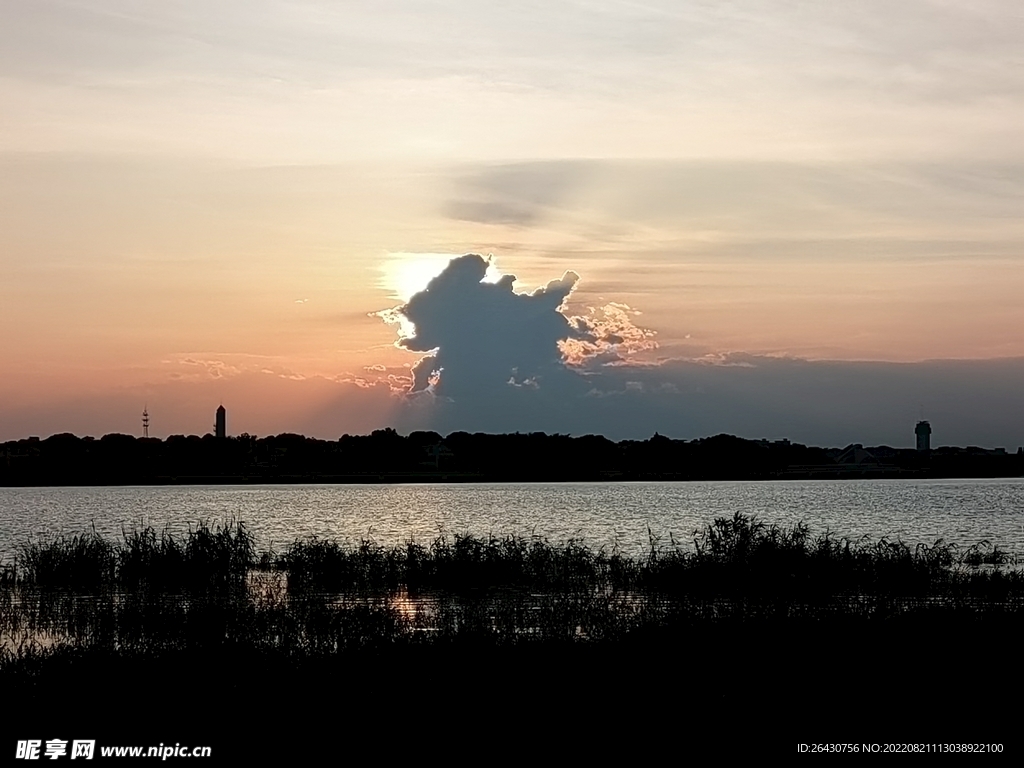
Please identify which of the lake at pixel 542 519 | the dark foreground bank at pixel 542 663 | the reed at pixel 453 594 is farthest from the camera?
the lake at pixel 542 519

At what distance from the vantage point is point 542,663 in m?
20.1

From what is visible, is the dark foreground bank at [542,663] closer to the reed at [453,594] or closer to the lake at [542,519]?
the reed at [453,594]

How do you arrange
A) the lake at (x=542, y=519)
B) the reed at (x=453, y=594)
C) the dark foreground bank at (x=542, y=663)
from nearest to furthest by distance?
the dark foreground bank at (x=542, y=663)
the reed at (x=453, y=594)
the lake at (x=542, y=519)

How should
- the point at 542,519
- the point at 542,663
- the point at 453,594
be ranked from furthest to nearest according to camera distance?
the point at 542,519, the point at 453,594, the point at 542,663

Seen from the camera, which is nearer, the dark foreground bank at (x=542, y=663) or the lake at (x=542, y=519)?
the dark foreground bank at (x=542, y=663)

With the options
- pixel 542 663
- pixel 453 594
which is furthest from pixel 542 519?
pixel 542 663

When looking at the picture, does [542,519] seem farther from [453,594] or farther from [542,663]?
[542,663]

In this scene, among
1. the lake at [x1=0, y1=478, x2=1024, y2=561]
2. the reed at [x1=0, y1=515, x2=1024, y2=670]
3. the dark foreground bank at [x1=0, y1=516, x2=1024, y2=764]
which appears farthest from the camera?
the lake at [x1=0, y1=478, x2=1024, y2=561]

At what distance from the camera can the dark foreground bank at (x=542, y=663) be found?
51.0 feet

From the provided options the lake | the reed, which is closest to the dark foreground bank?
the reed

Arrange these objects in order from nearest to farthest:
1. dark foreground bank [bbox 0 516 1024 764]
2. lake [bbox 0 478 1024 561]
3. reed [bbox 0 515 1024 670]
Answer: dark foreground bank [bbox 0 516 1024 764] < reed [bbox 0 515 1024 670] < lake [bbox 0 478 1024 561]

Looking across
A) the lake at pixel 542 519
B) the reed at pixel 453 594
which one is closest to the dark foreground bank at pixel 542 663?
the reed at pixel 453 594

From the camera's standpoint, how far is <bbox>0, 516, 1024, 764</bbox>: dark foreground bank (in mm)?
15547

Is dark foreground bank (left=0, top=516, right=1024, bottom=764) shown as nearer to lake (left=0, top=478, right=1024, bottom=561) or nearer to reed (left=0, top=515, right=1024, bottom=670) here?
reed (left=0, top=515, right=1024, bottom=670)
